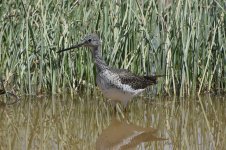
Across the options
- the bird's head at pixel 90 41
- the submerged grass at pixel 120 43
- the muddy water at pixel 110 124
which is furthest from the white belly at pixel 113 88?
the submerged grass at pixel 120 43

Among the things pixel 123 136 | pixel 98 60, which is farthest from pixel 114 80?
pixel 123 136

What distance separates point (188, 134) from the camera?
700cm

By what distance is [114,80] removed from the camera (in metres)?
7.82

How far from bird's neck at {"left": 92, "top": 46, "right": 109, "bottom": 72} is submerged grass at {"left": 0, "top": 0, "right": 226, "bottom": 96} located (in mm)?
397

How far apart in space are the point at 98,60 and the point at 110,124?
84 centimetres

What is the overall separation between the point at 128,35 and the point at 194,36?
2.78 feet

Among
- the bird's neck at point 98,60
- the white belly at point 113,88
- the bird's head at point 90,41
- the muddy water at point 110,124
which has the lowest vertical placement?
the muddy water at point 110,124

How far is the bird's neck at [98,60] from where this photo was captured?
793 cm

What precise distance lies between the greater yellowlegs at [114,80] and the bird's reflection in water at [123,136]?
36cm

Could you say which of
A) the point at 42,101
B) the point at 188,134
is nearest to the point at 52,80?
the point at 42,101

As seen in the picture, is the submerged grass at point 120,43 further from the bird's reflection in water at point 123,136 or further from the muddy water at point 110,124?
the bird's reflection in water at point 123,136

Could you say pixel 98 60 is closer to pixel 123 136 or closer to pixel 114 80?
pixel 114 80

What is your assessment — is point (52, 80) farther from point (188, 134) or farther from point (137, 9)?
point (188, 134)

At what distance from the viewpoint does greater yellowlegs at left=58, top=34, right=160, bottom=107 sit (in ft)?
25.6
